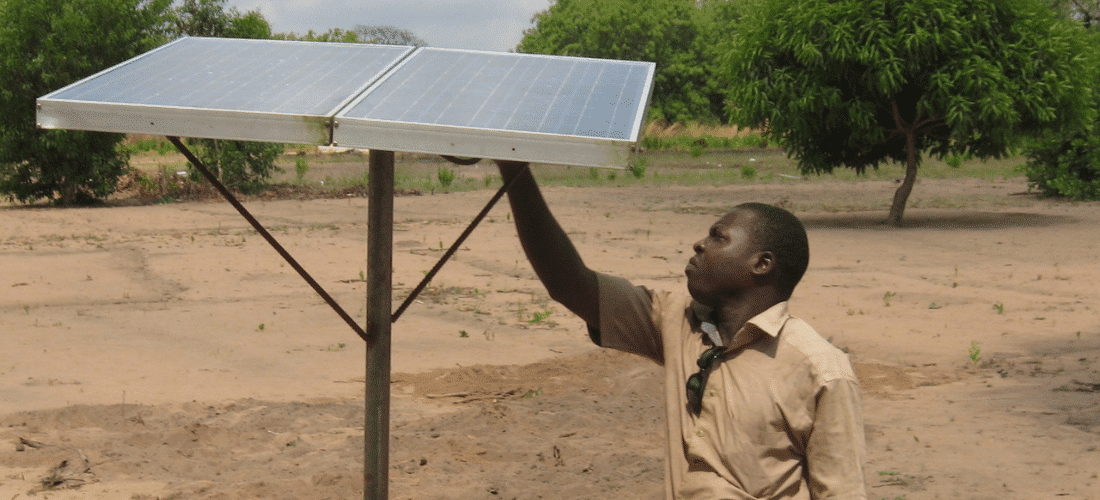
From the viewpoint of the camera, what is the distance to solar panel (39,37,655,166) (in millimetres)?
2219

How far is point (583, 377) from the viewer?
21.3 feet

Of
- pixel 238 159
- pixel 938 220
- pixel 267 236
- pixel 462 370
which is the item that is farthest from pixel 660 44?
pixel 267 236

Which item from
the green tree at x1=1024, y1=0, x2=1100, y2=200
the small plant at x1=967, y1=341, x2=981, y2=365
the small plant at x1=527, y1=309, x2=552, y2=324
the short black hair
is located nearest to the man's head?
the short black hair

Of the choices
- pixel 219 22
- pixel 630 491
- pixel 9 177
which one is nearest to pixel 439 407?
pixel 630 491

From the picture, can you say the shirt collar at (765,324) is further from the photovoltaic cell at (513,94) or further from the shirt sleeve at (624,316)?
the photovoltaic cell at (513,94)

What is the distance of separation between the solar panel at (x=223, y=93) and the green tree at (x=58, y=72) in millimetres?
14712

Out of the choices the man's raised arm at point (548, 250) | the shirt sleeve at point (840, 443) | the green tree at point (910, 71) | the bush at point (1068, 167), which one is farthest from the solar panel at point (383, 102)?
the bush at point (1068, 167)

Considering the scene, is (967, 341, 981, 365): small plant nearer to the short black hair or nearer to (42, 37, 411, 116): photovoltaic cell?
(42, 37, 411, 116): photovoltaic cell

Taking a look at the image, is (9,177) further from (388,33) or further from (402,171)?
(388,33)

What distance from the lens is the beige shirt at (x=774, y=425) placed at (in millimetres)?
2035

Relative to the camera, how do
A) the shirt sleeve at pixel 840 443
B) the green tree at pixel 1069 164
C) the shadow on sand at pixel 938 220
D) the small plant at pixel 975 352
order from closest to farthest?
the shirt sleeve at pixel 840 443 < the small plant at pixel 975 352 < the shadow on sand at pixel 938 220 < the green tree at pixel 1069 164

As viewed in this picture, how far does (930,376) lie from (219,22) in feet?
54.0

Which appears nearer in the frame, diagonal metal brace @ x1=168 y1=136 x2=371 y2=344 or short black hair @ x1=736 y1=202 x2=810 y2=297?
short black hair @ x1=736 y1=202 x2=810 y2=297

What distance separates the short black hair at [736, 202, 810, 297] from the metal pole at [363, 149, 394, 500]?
96 centimetres
